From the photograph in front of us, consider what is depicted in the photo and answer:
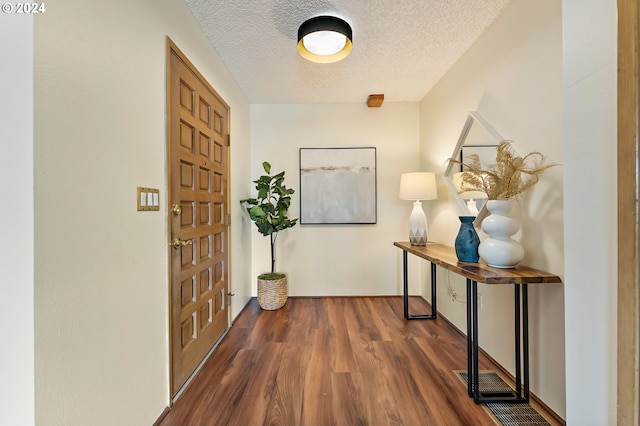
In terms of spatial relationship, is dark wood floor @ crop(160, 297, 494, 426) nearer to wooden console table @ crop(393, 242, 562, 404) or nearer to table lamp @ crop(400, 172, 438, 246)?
wooden console table @ crop(393, 242, 562, 404)

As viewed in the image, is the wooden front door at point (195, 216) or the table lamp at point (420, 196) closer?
the wooden front door at point (195, 216)

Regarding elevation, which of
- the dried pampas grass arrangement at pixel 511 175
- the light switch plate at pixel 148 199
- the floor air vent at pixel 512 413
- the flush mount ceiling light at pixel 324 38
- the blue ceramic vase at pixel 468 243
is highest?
the flush mount ceiling light at pixel 324 38

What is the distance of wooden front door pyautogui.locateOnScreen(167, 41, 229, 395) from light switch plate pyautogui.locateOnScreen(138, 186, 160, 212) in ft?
0.39

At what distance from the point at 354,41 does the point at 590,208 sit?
6.34 feet

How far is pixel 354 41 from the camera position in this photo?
1.94 metres

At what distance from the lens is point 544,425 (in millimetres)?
1261

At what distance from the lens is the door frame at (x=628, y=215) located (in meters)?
0.48

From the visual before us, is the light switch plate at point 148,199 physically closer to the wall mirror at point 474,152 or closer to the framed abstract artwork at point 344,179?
the framed abstract artwork at point 344,179

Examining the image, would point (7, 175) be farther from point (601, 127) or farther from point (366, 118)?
point (366, 118)

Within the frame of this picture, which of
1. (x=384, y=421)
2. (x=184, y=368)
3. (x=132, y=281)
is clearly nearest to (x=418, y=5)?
(x=132, y=281)

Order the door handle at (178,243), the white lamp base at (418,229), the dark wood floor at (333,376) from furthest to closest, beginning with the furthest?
the white lamp base at (418,229) → the door handle at (178,243) → the dark wood floor at (333,376)

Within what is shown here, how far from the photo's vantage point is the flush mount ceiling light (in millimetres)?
1658

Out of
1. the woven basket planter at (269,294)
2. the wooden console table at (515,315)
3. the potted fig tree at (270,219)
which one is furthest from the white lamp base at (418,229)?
the woven basket planter at (269,294)

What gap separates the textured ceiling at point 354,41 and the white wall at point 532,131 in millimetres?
262
